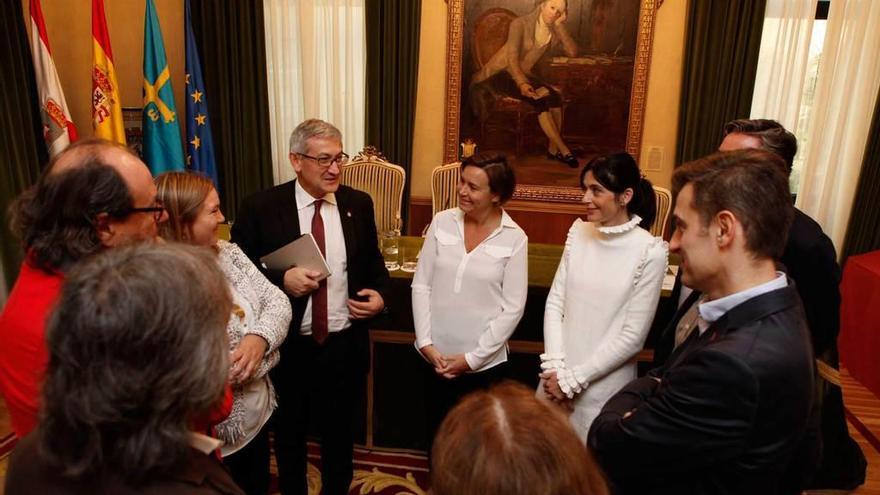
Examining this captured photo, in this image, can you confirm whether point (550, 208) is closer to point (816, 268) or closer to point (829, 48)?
point (829, 48)

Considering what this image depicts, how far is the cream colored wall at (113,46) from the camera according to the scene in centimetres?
521

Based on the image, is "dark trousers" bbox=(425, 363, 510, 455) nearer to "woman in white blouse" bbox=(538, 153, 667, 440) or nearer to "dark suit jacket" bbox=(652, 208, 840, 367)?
"woman in white blouse" bbox=(538, 153, 667, 440)

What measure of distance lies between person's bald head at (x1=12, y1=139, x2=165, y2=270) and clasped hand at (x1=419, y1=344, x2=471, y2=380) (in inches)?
49.2

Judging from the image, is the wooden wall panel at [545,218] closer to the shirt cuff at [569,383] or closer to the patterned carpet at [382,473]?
the patterned carpet at [382,473]

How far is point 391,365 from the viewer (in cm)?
295

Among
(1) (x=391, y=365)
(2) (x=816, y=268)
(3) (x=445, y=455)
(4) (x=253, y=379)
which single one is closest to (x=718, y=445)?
(3) (x=445, y=455)

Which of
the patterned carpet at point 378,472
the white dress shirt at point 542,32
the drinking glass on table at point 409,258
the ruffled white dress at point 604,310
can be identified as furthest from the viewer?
the white dress shirt at point 542,32

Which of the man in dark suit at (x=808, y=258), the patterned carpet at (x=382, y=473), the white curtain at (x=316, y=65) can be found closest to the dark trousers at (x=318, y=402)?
the patterned carpet at (x=382, y=473)

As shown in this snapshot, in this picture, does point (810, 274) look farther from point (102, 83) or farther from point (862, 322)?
point (102, 83)

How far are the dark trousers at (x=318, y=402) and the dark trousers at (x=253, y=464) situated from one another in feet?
0.61

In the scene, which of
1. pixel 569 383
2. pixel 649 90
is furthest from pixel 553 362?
pixel 649 90

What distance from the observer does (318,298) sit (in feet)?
7.33

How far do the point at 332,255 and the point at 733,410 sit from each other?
5.19 feet

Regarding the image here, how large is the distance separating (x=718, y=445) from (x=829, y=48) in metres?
5.31
